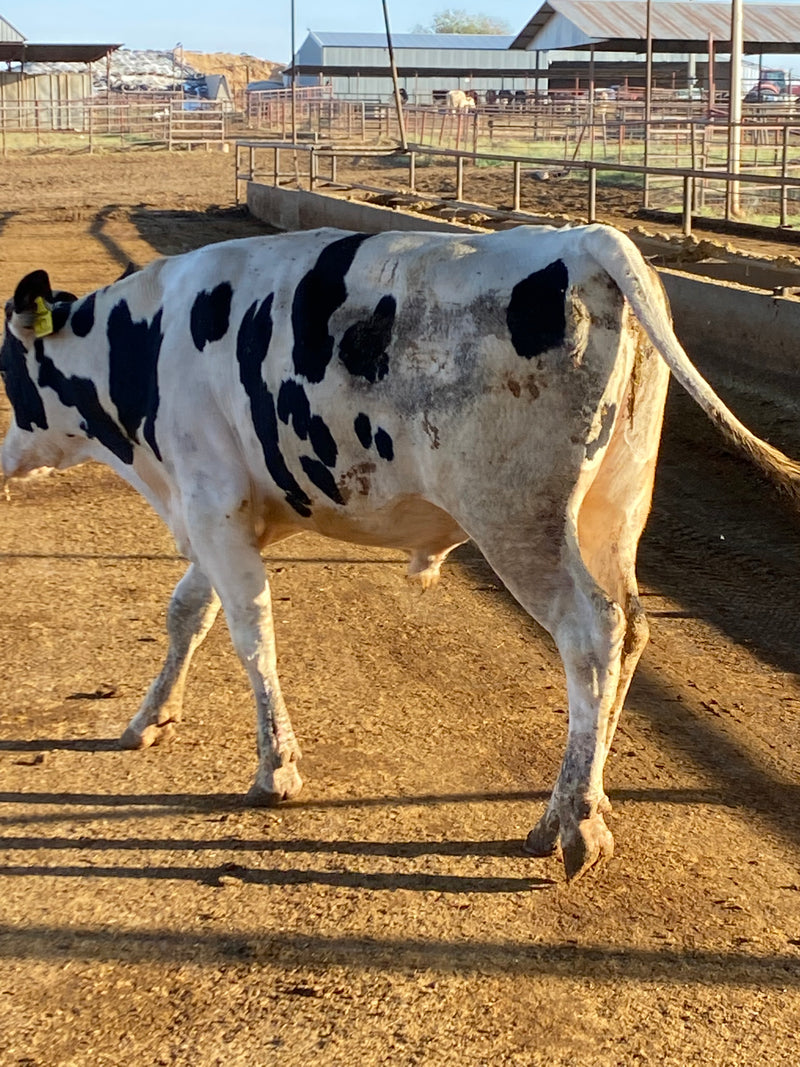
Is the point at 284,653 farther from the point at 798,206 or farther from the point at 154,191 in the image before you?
the point at 154,191

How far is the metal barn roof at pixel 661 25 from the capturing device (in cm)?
5703

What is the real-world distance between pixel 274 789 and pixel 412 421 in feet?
4.37

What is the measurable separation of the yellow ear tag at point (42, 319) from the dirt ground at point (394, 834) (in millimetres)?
1372

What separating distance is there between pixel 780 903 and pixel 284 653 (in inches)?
99.0

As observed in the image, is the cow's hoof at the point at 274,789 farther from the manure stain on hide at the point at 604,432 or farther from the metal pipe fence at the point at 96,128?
the metal pipe fence at the point at 96,128

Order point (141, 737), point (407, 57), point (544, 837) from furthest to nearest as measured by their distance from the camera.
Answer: point (407, 57) → point (141, 737) → point (544, 837)

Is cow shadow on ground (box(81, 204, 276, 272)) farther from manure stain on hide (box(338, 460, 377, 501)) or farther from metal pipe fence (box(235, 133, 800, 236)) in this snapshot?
manure stain on hide (box(338, 460, 377, 501))

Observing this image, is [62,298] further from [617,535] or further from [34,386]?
[617,535]

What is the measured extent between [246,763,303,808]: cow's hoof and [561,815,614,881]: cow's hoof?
97 centimetres

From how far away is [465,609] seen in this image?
612cm

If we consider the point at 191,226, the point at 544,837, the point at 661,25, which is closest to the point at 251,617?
the point at 544,837

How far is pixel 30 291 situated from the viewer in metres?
5.14

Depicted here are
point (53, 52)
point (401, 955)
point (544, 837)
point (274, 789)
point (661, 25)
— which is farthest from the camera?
point (661, 25)

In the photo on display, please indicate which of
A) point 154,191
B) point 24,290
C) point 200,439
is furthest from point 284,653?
point 154,191
